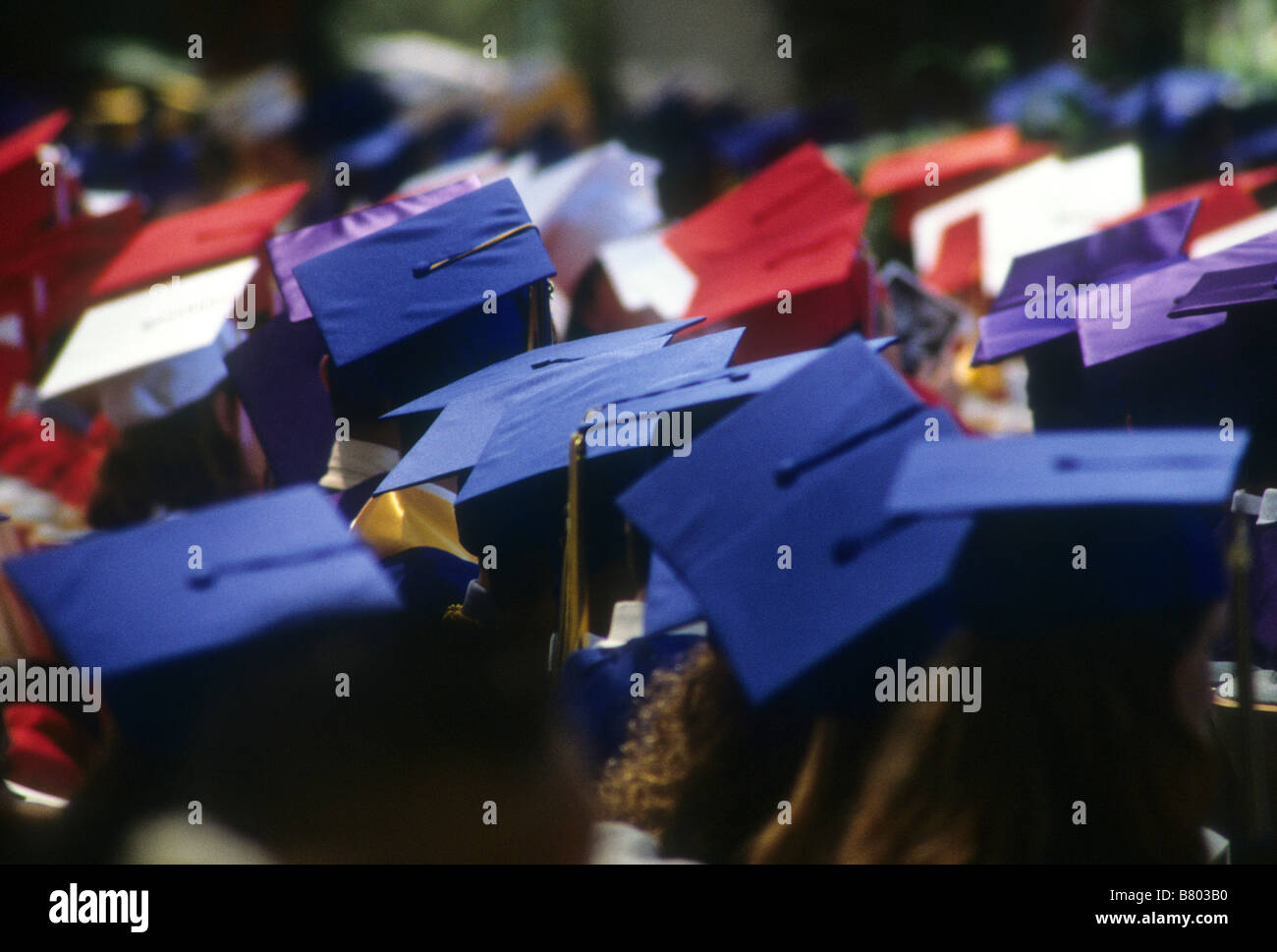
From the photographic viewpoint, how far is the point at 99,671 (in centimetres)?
160

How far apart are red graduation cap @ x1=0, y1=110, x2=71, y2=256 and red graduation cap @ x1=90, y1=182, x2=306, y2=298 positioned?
0.32 metres

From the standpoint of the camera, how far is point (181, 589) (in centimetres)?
168

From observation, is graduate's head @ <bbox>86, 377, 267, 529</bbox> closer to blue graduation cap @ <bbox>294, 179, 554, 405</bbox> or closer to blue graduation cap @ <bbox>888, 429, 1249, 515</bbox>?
blue graduation cap @ <bbox>294, 179, 554, 405</bbox>

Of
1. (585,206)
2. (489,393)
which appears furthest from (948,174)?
(489,393)

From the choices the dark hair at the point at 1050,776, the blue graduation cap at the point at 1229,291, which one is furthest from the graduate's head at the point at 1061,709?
the blue graduation cap at the point at 1229,291

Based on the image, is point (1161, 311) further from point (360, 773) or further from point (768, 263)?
point (360, 773)

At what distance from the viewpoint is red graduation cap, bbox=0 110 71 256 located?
381 centimetres

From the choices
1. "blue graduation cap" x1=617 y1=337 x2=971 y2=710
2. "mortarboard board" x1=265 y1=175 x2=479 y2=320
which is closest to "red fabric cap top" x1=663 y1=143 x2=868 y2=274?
"mortarboard board" x1=265 y1=175 x2=479 y2=320

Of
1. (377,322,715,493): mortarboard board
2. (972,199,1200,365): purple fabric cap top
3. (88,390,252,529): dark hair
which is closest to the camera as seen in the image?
(377,322,715,493): mortarboard board

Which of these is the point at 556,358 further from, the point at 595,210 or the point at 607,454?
the point at 595,210

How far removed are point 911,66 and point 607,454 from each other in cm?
1154

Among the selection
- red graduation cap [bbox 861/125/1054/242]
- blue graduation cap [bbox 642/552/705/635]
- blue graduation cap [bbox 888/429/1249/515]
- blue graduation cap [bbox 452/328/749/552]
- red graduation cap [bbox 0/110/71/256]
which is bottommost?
blue graduation cap [bbox 642/552/705/635]

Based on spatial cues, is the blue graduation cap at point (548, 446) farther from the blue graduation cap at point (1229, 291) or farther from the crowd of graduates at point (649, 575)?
the blue graduation cap at point (1229, 291)
